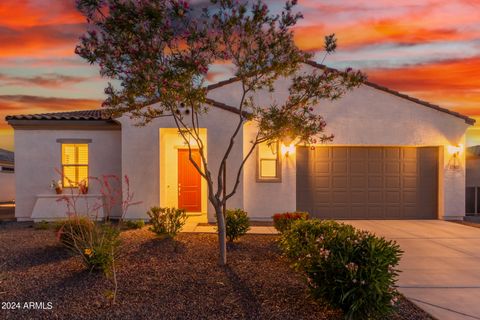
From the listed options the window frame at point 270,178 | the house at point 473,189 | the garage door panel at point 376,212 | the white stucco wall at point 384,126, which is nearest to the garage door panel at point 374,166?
the white stucco wall at point 384,126

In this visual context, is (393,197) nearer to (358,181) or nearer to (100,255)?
(358,181)

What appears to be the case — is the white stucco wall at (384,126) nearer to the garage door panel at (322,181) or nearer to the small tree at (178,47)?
the garage door panel at (322,181)

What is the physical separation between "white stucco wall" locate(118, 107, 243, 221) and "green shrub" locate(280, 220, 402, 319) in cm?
670

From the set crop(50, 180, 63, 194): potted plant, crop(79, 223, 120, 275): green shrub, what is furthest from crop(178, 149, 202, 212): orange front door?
crop(79, 223, 120, 275): green shrub

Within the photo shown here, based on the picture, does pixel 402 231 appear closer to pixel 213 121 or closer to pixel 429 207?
pixel 429 207

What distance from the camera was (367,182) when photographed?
1248 centimetres

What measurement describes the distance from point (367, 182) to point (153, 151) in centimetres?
737

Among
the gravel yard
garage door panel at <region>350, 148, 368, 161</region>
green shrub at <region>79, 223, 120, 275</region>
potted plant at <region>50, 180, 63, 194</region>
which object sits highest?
garage door panel at <region>350, 148, 368, 161</region>

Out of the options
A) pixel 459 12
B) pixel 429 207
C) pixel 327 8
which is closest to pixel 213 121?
pixel 327 8

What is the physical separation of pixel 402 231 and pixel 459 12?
20.4ft

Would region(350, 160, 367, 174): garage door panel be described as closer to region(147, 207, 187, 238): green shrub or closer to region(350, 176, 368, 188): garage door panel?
region(350, 176, 368, 188): garage door panel

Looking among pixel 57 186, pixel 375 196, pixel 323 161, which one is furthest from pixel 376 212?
pixel 57 186

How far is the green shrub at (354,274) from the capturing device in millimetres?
4074

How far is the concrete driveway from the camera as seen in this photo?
192 inches
